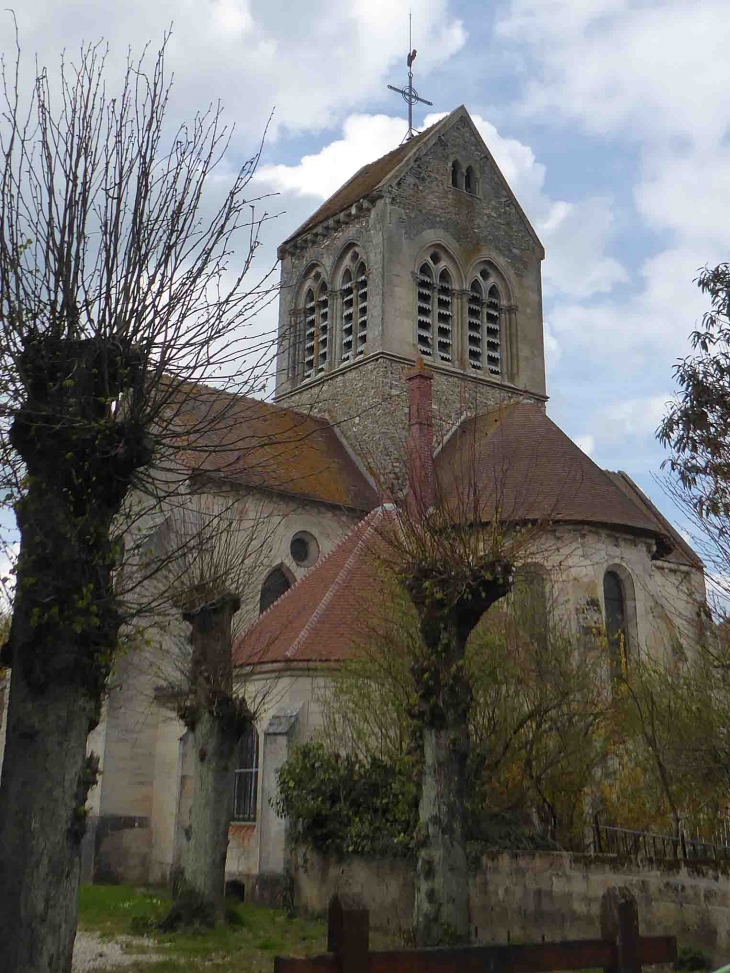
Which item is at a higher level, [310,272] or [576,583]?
[310,272]

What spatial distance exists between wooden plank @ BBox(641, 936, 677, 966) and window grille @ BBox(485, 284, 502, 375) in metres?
27.2

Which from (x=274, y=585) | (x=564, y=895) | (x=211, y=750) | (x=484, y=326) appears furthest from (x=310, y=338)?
(x=564, y=895)

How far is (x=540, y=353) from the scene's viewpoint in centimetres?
3356

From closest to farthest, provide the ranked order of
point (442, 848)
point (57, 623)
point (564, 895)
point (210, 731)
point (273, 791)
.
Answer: point (57, 623), point (442, 848), point (564, 895), point (210, 731), point (273, 791)

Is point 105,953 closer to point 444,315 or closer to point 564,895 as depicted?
point 564,895

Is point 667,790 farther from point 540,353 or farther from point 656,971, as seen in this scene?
point 540,353

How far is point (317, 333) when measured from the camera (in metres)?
33.3

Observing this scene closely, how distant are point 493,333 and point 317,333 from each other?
5.53 metres

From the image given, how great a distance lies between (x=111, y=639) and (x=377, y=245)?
25084 millimetres

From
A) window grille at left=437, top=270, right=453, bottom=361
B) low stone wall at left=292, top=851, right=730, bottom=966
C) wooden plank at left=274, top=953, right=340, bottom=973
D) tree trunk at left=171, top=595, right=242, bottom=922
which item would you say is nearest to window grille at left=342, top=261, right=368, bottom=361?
window grille at left=437, top=270, right=453, bottom=361

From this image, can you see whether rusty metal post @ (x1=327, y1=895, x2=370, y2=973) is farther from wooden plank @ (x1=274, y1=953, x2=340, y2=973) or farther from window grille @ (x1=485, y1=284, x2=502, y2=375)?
window grille @ (x1=485, y1=284, x2=502, y2=375)

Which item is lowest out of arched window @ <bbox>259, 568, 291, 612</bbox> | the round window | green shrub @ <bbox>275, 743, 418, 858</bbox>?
green shrub @ <bbox>275, 743, 418, 858</bbox>

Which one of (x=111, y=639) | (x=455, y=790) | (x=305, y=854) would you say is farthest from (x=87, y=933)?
(x=111, y=639)

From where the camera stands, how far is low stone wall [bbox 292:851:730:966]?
407 inches
